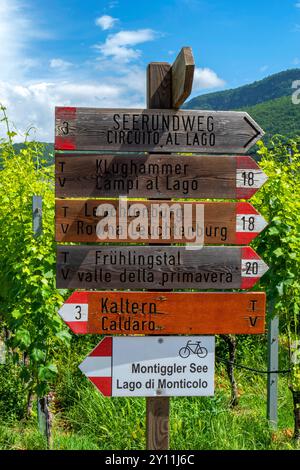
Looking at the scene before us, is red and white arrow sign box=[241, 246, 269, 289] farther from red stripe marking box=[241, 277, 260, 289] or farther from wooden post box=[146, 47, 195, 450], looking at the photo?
wooden post box=[146, 47, 195, 450]

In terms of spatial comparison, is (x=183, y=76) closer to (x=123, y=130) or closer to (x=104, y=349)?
(x=123, y=130)

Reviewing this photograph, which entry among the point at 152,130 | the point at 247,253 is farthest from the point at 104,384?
the point at 152,130

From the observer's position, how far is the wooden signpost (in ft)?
11.2

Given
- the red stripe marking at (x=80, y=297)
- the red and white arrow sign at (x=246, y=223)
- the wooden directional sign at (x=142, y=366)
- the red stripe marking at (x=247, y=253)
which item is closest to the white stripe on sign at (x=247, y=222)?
the red and white arrow sign at (x=246, y=223)

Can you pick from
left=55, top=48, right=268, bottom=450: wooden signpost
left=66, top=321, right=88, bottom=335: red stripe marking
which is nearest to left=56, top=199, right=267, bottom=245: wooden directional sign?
left=55, top=48, right=268, bottom=450: wooden signpost

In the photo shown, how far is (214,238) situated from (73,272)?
2.91 ft

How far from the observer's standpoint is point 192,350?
350cm

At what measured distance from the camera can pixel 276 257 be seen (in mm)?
5195

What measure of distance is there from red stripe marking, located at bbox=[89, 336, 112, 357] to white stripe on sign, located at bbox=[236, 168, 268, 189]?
125cm

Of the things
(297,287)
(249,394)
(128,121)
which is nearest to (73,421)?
(249,394)

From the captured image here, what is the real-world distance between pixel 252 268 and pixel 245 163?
66 cm

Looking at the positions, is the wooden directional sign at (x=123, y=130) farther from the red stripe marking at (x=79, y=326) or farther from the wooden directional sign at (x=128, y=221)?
the red stripe marking at (x=79, y=326)

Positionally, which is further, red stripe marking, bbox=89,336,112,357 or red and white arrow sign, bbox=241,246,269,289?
red and white arrow sign, bbox=241,246,269,289

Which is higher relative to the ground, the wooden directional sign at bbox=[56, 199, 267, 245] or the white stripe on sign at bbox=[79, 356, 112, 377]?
the wooden directional sign at bbox=[56, 199, 267, 245]
